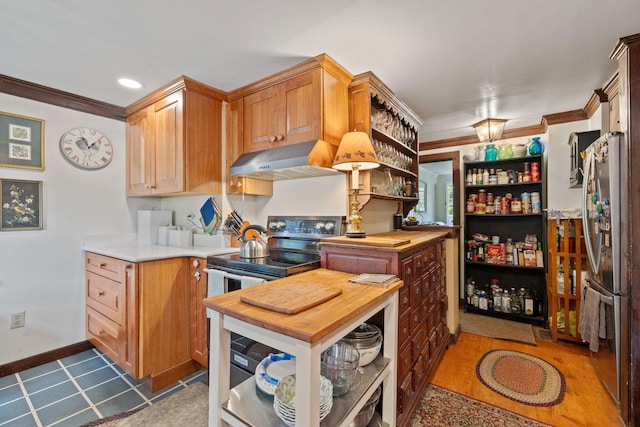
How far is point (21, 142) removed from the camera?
7.32 feet

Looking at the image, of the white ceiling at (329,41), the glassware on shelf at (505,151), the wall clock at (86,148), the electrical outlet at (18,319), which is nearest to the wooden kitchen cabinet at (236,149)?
the white ceiling at (329,41)

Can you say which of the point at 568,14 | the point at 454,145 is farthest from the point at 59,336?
the point at 454,145

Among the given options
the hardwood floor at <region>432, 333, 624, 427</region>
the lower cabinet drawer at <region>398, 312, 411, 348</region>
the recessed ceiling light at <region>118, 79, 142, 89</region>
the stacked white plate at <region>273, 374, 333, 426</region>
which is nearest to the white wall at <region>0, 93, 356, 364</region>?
the recessed ceiling light at <region>118, 79, 142, 89</region>

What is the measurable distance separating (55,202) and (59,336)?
1130 mm

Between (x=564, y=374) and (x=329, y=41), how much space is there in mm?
2924

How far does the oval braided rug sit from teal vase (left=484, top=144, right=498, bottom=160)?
209 cm

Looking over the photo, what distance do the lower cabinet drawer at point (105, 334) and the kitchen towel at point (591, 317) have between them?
3.25 m

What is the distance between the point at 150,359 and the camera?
1.94 metres

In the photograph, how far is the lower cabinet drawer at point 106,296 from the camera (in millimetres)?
2031

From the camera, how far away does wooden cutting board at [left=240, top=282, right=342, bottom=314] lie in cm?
96

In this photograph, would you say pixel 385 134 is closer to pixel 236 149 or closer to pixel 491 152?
pixel 236 149

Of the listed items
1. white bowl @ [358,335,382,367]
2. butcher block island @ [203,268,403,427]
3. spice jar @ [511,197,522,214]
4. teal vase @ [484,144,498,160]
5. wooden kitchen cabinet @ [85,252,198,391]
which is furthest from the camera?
teal vase @ [484,144,498,160]

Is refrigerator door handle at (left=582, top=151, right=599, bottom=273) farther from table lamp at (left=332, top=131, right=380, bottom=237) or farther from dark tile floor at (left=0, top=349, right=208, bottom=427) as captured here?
dark tile floor at (left=0, top=349, right=208, bottom=427)

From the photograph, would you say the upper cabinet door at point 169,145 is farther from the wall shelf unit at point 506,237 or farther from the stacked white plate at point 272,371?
the wall shelf unit at point 506,237
